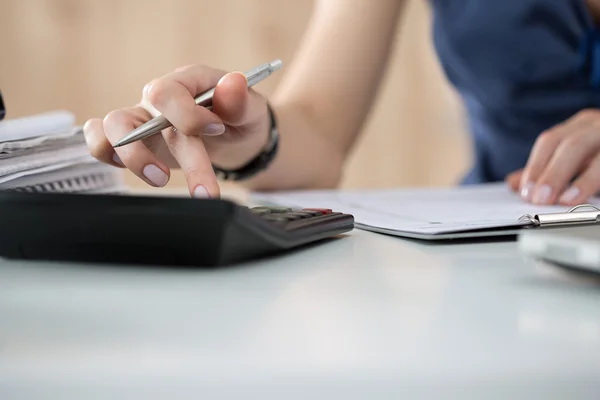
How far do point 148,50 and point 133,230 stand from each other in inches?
72.9

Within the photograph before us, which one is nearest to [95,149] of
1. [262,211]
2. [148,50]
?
[262,211]

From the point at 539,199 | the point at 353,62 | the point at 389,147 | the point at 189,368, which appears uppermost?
the point at 389,147

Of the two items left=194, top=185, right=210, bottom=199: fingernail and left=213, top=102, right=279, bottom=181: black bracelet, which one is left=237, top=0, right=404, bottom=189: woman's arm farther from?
left=194, top=185, right=210, bottom=199: fingernail

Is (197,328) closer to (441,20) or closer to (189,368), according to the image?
(189,368)

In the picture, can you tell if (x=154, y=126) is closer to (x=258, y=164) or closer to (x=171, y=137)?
(x=171, y=137)

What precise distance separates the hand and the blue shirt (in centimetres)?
52

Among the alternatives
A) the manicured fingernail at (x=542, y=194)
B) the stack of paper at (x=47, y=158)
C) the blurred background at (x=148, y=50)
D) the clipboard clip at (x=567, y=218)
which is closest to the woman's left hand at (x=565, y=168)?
the manicured fingernail at (x=542, y=194)

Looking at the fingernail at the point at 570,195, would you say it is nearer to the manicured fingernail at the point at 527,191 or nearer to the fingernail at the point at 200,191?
the manicured fingernail at the point at 527,191

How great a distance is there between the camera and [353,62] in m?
0.99

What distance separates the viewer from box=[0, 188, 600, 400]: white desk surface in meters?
0.19

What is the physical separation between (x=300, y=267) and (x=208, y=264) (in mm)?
46

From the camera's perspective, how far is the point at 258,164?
2.47 feet

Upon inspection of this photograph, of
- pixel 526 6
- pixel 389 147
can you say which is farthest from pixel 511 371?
pixel 389 147

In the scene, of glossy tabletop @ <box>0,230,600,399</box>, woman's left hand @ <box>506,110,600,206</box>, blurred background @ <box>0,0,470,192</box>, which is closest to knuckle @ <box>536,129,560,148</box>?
woman's left hand @ <box>506,110,600,206</box>
